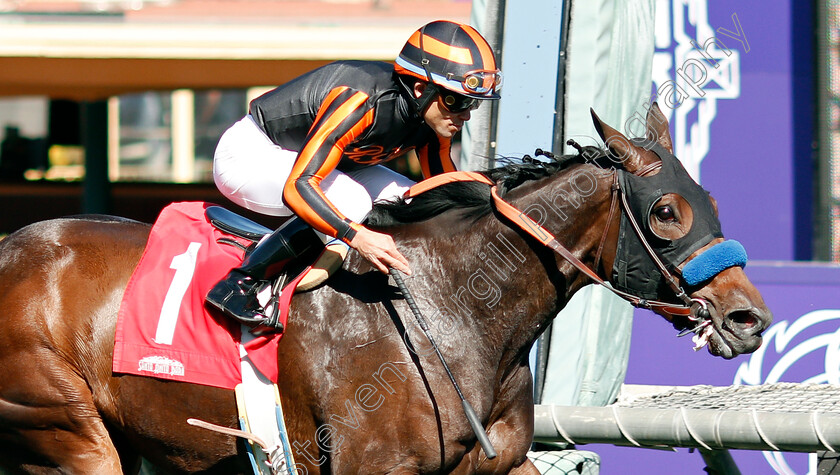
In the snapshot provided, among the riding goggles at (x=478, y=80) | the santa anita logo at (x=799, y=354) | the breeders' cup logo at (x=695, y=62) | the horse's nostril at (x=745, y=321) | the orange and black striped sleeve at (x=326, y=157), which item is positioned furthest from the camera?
the breeders' cup logo at (x=695, y=62)

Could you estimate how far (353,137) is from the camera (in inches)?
100

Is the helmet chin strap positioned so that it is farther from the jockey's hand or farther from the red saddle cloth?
the red saddle cloth

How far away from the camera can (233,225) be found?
2867 millimetres

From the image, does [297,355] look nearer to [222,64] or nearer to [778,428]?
[778,428]

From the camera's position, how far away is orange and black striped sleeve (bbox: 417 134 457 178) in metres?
3.04

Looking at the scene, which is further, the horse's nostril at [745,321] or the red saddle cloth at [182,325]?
the red saddle cloth at [182,325]

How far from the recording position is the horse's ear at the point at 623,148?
249 cm

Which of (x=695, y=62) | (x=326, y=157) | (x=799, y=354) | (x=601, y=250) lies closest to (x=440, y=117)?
(x=326, y=157)

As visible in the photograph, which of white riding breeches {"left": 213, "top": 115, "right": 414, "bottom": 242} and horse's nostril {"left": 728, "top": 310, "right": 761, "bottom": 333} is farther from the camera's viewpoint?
white riding breeches {"left": 213, "top": 115, "right": 414, "bottom": 242}

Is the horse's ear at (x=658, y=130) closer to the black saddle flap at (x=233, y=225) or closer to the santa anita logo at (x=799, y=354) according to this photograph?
the black saddle flap at (x=233, y=225)

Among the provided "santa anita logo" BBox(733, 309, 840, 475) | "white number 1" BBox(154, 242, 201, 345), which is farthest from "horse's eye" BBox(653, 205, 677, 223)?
"santa anita logo" BBox(733, 309, 840, 475)

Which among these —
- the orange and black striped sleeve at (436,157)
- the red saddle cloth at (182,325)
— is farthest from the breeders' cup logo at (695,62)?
the red saddle cloth at (182,325)

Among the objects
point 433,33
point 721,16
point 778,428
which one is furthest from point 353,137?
point 721,16

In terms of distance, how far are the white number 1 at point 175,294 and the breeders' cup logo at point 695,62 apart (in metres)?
3.57
